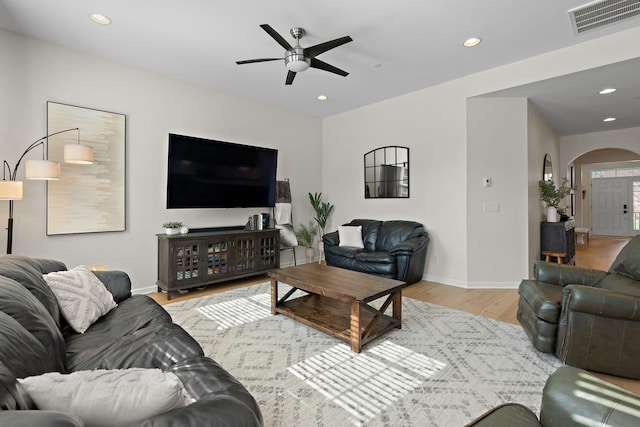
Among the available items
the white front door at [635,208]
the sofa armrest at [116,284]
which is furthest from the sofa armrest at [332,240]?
the white front door at [635,208]

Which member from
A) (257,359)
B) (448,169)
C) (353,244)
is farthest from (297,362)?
(448,169)

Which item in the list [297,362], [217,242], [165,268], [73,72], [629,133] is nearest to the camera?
[297,362]

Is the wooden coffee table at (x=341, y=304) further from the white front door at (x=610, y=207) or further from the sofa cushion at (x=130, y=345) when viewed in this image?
the white front door at (x=610, y=207)

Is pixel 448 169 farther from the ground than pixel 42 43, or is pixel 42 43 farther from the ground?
pixel 42 43

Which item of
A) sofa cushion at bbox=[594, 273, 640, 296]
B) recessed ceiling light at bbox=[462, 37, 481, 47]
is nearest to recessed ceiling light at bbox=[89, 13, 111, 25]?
recessed ceiling light at bbox=[462, 37, 481, 47]

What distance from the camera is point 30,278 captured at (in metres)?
1.70

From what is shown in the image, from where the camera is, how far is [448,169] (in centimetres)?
457

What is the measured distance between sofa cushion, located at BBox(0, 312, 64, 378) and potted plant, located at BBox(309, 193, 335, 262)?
492 centimetres

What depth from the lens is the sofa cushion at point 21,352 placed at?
922 millimetres

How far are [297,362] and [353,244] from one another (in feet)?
9.66

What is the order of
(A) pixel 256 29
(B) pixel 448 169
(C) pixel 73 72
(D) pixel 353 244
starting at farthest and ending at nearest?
(D) pixel 353 244 < (B) pixel 448 169 < (C) pixel 73 72 < (A) pixel 256 29

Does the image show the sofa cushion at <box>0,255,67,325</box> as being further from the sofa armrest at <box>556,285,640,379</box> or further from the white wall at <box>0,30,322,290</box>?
the sofa armrest at <box>556,285,640,379</box>

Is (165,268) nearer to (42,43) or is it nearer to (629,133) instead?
(42,43)

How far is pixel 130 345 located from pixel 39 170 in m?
2.45
